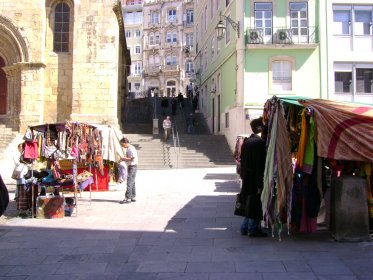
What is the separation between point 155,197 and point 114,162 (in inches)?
84.3

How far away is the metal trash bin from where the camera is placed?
6250mm

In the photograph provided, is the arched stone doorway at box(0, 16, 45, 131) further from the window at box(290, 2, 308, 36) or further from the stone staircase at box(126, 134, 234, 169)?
the window at box(290, 2, 308, 36)

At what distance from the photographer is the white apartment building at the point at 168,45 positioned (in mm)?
60875

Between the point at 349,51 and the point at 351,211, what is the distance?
19.1m

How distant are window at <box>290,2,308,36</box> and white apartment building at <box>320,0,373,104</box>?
3.62 ft

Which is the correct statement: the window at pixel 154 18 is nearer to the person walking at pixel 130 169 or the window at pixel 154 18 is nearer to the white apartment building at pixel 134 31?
the white apartment building at pixel 134 31

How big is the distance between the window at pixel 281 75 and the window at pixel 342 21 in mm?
3367

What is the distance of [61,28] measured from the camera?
68.6 feet

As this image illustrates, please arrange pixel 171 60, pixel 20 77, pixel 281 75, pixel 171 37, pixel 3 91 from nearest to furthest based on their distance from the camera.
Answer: pixel 20 77 → pixel 3 91 → pixel 281 75 → pixel 171 60 → pixel 171 37

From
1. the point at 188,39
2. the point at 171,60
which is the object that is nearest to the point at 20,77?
the point at 171,60

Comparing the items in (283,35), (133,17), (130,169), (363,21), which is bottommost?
(130,169)

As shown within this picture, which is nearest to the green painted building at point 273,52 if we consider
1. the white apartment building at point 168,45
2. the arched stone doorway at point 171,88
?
the white apartment building at point 168,45

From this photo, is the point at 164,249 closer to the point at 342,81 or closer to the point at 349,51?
the point at 342,81

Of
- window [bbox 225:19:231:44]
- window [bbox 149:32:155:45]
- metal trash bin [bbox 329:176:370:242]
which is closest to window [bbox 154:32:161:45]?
window [bbox 149:32:155:45]
